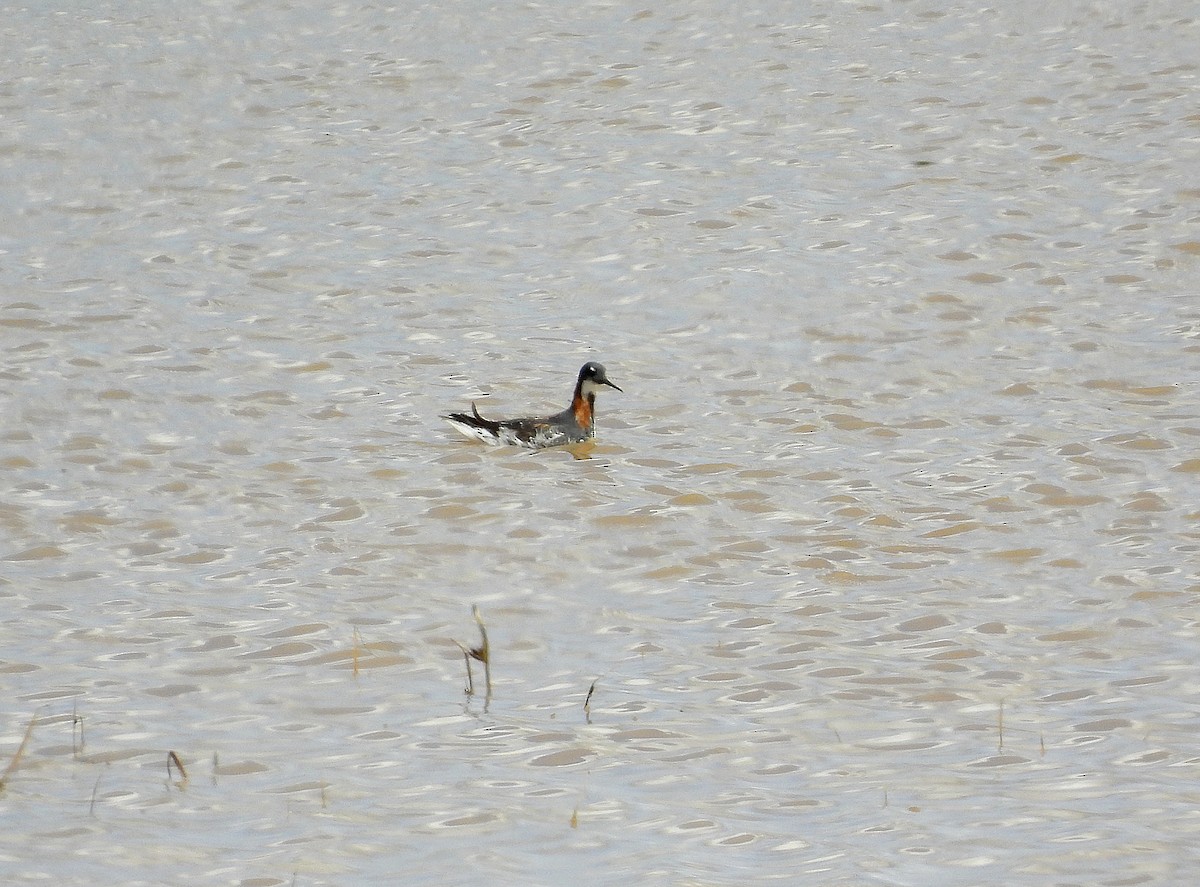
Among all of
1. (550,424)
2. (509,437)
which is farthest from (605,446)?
(509,437)

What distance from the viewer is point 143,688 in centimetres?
791

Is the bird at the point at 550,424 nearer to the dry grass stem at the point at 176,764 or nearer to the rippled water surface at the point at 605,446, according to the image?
the rippled water surface at the point at 605,446

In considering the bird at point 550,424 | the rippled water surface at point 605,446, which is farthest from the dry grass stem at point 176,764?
the bird at point 550,424

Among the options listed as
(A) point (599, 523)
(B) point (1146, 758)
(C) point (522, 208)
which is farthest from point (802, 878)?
(C) point (522, 208)

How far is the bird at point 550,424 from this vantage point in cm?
1161

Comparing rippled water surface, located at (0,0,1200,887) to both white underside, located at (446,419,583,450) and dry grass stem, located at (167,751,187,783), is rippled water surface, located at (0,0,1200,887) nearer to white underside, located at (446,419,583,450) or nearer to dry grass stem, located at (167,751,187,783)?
dry grass stem, located at (167,751,187,783)

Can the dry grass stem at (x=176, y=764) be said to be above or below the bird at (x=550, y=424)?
above

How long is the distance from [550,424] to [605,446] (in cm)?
39

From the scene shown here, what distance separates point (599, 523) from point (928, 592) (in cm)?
213

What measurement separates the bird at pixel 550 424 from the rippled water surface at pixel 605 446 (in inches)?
7.6

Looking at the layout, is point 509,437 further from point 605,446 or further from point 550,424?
point 605,446

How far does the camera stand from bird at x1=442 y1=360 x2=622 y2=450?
1161 centimetres

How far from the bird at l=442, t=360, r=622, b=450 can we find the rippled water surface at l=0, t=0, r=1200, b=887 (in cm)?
19

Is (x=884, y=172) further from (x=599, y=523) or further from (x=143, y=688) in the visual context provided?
(x=143, y=688)
